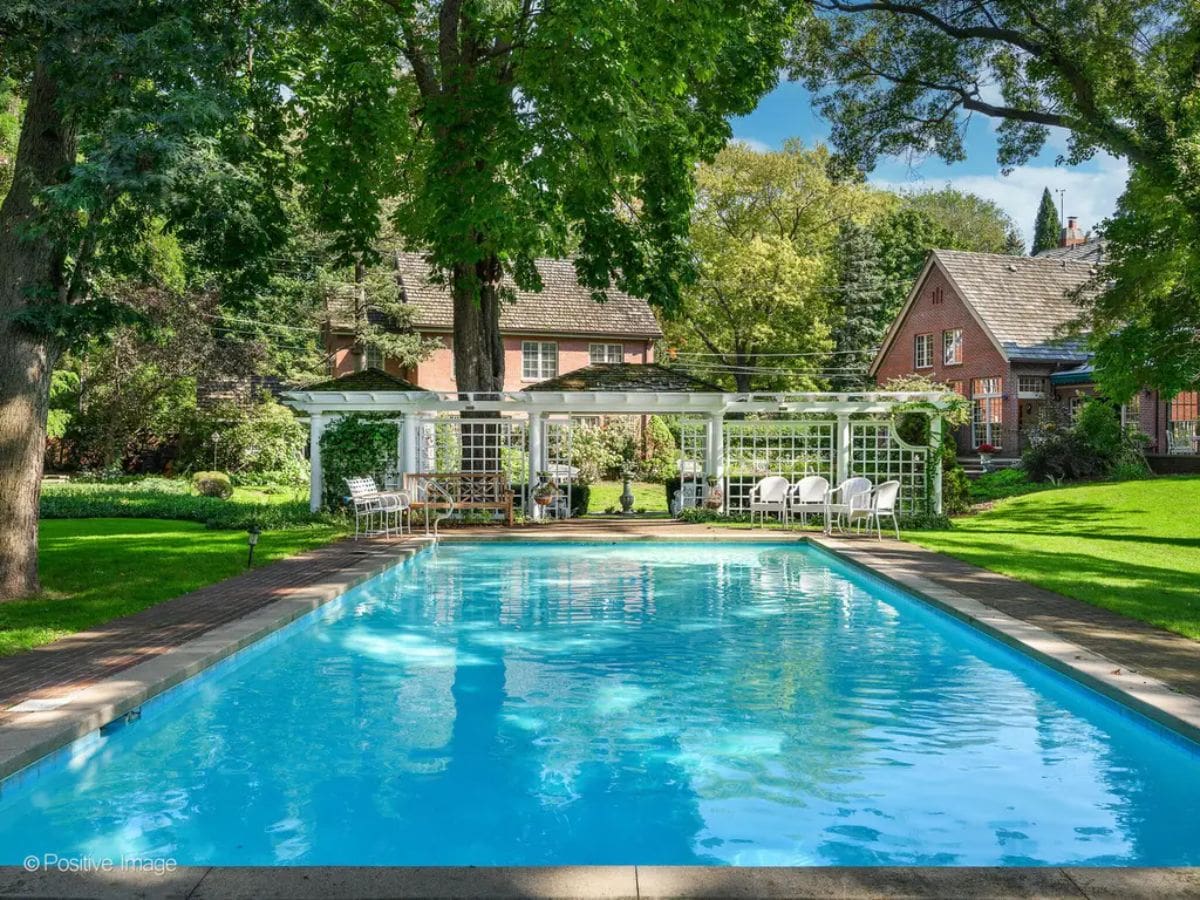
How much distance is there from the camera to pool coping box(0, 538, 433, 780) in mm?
4879

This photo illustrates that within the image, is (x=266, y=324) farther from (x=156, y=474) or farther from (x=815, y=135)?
(x=815, y=135)

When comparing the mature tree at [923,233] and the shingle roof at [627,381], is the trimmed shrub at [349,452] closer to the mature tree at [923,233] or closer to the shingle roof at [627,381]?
the shingle roof at [627,381]

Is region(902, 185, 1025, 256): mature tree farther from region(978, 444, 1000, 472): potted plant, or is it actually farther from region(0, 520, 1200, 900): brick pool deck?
region(0, 520, 1200, 900): brick pool deck

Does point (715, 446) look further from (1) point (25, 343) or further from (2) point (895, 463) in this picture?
(1) point (25, 343)

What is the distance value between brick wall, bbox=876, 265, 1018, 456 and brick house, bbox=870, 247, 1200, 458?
0.04 meters

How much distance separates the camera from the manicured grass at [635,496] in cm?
2328

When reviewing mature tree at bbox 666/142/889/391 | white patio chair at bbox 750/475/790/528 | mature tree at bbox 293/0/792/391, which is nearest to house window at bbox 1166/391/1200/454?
mature tree at bbox 666/142/889/391

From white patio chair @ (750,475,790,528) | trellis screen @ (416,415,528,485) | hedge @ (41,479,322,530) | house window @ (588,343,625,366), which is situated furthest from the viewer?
house window @ (588,343,625,366)

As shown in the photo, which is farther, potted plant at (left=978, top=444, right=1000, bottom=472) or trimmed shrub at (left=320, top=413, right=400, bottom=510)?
potted plant at (left=978, top=444, right=1000, bottom=472)

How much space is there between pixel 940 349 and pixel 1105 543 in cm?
2143

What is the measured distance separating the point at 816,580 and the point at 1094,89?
33.8 feet

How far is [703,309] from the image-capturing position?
1559 inches

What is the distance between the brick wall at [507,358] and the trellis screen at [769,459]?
13876mm

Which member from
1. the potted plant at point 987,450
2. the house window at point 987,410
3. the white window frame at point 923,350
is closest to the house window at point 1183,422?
the potted plant at point 987,450
